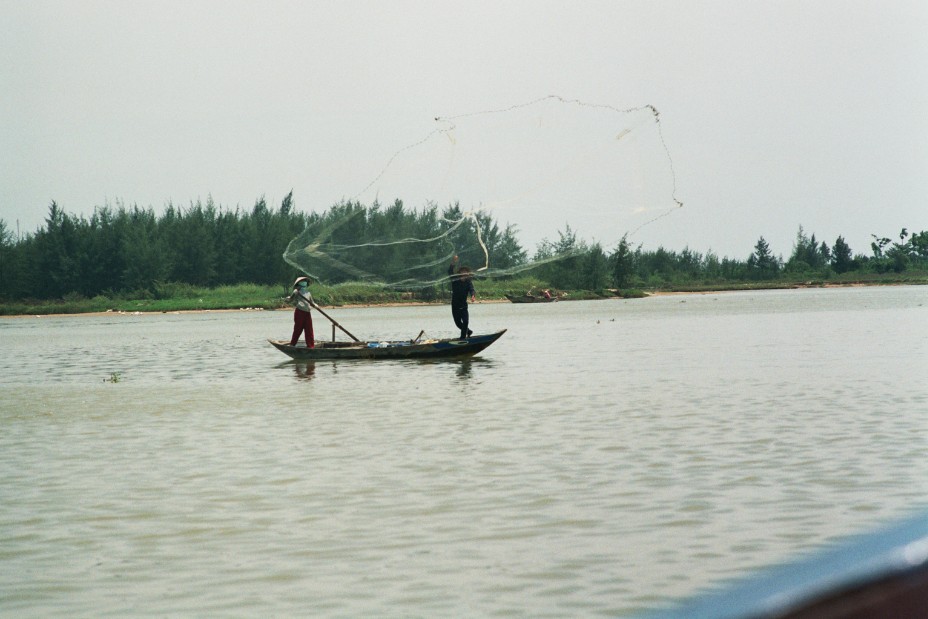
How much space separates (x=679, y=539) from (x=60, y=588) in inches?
144

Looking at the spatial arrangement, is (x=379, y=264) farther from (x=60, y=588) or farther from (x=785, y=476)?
(x=60, y=588)

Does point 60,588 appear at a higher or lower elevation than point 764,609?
lower

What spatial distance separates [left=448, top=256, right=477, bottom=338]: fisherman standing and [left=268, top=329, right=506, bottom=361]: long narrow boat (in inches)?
18.4

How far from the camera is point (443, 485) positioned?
9312mm

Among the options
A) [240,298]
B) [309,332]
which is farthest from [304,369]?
[240,298]

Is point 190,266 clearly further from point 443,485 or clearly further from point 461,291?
point 443,485

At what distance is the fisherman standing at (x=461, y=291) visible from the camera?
74.9 feet

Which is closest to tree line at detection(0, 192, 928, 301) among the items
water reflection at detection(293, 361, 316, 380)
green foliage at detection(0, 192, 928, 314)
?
green foliage at detection(0, 192, 928, 314)

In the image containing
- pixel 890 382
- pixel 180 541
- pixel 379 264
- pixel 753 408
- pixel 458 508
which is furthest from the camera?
pixel 379 264

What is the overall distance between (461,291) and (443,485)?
14.3m

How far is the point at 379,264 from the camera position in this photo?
27.3 metres

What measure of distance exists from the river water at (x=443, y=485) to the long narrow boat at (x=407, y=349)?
212 cm

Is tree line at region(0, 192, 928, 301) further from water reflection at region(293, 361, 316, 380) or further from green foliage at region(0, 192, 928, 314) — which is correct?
water reflection at region(293, 361, 316, 380)

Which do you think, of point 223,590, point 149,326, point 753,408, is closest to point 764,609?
point 223,590
